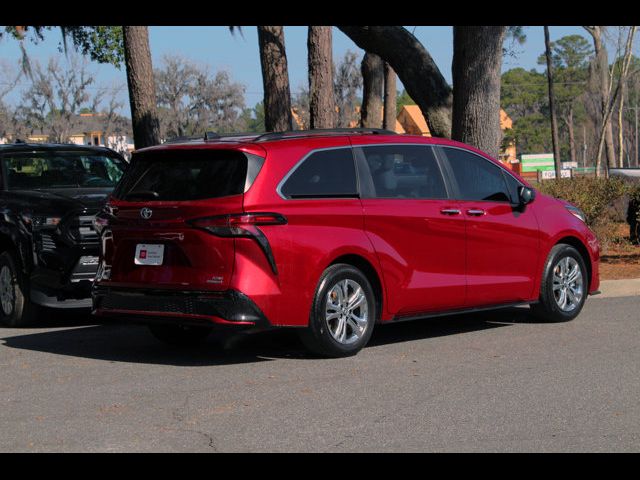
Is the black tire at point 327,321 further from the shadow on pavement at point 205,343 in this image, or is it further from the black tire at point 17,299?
the black tire at point 17,299

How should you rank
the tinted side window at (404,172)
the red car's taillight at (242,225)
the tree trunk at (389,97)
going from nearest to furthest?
the red car's taillight at (242,225) < the tinted side window at (404,172) < the tree trunk at (389,97)

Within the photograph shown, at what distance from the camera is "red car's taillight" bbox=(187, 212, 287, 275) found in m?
8.01

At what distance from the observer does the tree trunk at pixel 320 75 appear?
22.5 metres

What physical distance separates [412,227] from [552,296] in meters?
2.04

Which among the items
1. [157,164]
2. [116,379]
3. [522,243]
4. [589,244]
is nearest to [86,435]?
[116,379]

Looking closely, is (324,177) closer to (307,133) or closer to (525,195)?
(307,133)

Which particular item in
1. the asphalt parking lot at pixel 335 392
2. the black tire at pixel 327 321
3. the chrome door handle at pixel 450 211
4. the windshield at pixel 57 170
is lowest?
the asphalt parking lot at pixel 335 392

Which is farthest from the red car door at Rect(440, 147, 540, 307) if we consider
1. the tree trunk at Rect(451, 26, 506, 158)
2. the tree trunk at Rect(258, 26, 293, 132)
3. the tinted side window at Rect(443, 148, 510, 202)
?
the tree trunk at Rect(258, 26, 293, 132)

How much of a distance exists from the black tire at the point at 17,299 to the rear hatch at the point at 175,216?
7.65 feet

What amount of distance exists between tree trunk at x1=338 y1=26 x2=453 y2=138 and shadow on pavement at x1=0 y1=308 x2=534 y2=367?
620 cm

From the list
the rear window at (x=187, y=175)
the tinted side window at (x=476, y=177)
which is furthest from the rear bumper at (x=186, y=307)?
the tinted side window at (x=476, y=177)

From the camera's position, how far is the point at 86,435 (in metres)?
6.22
